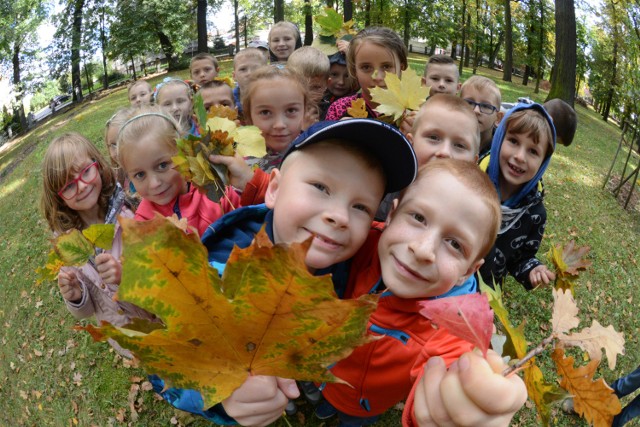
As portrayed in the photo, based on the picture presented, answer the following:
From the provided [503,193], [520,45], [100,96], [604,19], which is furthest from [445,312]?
[520,45]

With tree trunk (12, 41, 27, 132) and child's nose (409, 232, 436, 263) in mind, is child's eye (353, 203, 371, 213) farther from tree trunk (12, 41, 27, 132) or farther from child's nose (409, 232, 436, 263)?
tree trunk (12, 41, 27, 132)

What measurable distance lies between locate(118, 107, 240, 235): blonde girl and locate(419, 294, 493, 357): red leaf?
1.54 metres

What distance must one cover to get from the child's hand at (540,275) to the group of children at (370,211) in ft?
0.04

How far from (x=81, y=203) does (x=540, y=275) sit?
301 centimetres

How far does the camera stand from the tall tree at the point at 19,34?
63.7 feet

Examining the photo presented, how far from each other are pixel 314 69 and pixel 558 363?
335 centimetres

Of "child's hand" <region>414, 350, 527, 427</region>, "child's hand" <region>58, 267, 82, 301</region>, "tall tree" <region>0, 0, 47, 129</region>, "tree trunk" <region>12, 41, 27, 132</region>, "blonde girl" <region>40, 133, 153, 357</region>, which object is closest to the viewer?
"child's hand" <region>414, 350, 527, 427</region>

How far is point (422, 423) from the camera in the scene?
0.69 meters

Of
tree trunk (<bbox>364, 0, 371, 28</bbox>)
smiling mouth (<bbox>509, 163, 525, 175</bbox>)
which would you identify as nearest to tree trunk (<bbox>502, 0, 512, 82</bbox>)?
tree trunk (<bbox>364, 0, 371, 28</bbox>)

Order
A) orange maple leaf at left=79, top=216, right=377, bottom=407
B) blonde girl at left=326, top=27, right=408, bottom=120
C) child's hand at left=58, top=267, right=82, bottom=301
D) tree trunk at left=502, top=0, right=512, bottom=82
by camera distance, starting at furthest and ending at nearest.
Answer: tree trunk at left=502, top=0, right=512, bottom=82 < blonde girl at left=326, top=27, right=408, bottom=120 < child's hand at left=58, top=267, right=82, bottom=301 < orange maple leaf at left=79, top=216, right=377, bottom=407

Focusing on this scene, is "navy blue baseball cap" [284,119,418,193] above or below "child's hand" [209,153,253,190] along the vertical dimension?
above

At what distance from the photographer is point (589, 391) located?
670 millimetres

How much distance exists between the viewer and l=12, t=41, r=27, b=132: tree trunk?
20797mm

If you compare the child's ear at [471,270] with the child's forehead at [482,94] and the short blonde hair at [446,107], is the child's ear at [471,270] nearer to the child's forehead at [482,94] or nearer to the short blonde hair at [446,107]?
the short blonde hair at [446,107]
